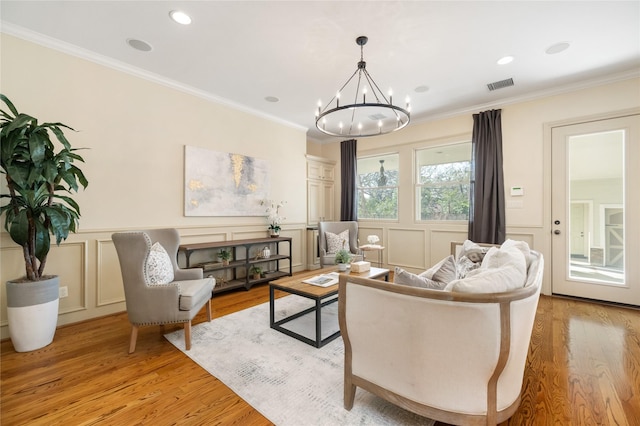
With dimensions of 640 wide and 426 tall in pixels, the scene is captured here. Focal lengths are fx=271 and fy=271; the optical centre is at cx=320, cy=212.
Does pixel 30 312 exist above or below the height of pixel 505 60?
below

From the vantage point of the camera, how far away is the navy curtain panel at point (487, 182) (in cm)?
414

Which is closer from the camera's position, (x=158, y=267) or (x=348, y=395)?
(x=348, y=395)

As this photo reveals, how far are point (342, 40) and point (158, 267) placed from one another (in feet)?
9.25

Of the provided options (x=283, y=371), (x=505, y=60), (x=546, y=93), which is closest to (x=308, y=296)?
(x=283, y=371)

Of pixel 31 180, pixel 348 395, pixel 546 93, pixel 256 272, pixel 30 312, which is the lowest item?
pixel 348 395

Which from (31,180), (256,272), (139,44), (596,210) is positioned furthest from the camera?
(256,272)

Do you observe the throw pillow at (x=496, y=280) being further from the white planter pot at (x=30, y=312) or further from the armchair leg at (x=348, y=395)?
the white planter pot at (x=30, y=312)

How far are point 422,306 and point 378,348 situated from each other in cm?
38

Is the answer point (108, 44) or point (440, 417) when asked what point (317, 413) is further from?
point (108, 44)

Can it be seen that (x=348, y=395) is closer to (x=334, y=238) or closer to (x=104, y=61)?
(x=334, y=238)

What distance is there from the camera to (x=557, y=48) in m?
2.84

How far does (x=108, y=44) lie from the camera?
2.82 metres

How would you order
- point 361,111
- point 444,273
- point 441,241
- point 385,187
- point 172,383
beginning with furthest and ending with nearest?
point 385,187
point 441,241
point 361,111
point 172,383
point 444,273

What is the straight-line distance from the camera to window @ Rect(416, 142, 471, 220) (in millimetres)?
4641
